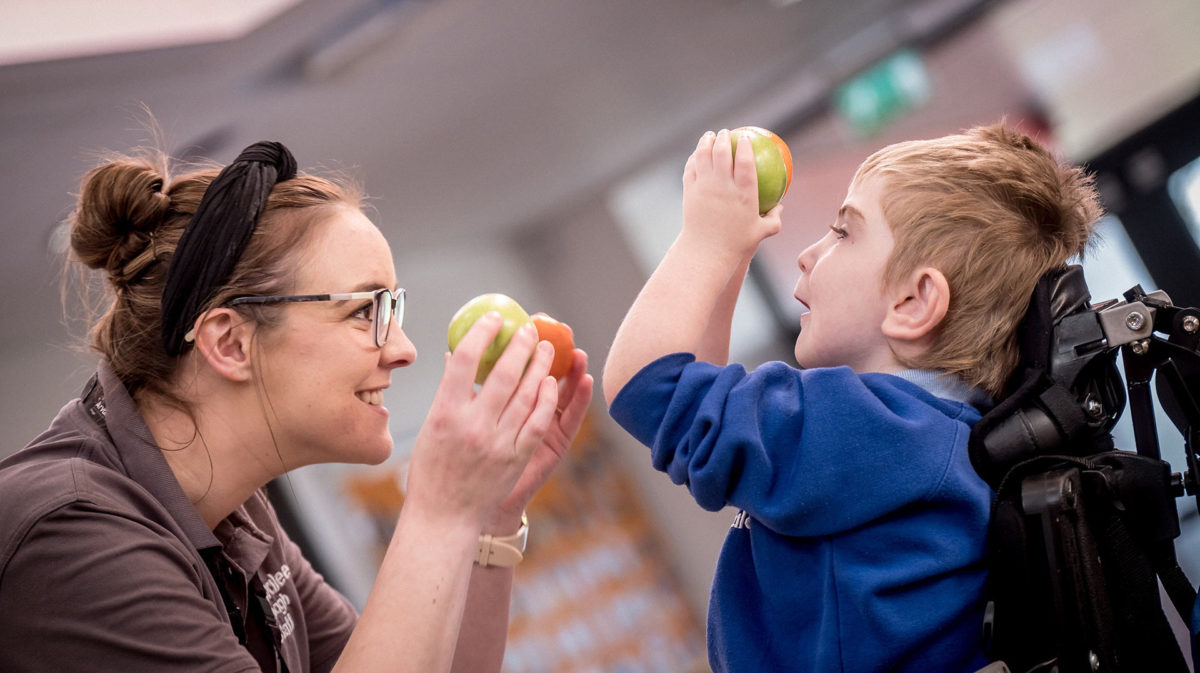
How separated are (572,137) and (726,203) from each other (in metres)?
2.74

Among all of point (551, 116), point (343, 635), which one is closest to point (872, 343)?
point (343, 635)

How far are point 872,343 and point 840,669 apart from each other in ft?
1.42

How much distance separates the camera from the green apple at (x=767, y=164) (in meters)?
1.27

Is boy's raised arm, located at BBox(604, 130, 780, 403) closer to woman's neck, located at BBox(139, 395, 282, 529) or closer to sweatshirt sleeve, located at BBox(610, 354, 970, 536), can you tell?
sweatshirt sleeve, located at BBox(610, 354, 970, 536)

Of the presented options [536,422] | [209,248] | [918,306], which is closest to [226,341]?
[209,248]

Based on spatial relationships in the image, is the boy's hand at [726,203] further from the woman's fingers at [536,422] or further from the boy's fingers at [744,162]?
the woman's fingers at [536,422]

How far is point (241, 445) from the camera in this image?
1.36 meters

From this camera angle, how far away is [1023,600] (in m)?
1.01

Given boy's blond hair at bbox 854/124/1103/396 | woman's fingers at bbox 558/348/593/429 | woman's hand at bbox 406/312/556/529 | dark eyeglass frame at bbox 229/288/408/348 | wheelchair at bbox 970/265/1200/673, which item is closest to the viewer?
wheelchair at bbox 970/265/1200/673

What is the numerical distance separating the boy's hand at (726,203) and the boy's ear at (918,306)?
0.61 ft

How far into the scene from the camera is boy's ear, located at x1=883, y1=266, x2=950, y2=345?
1189mm

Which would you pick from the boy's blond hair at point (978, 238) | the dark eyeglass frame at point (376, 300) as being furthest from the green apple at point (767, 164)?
the dark eyeglass frame at point (376, 300)

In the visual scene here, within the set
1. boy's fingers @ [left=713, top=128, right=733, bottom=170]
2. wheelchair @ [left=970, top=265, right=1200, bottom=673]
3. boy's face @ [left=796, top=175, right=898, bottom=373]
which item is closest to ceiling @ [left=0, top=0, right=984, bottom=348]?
boy's fingers @ [left=713, top=128, right=733, bottom=170]

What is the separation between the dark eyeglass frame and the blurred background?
56.1 inches
